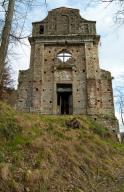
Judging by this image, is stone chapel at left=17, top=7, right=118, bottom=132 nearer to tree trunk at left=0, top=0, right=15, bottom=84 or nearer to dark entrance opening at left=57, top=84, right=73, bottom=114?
dark entrance opening at left=57, top=84, right=73, bottom=114

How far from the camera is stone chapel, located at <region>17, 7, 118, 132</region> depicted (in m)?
20.7

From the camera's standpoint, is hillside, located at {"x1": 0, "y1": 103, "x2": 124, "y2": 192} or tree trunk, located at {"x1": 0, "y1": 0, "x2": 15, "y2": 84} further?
tree trunk, located at {"x1": 0, "y1": 0, "x2": 15, "y2": 84}

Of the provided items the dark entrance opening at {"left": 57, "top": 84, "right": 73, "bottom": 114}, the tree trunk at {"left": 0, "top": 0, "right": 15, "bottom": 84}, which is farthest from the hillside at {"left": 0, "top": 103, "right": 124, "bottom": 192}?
the dark entrance opening at {"left": 57, "top": 84, "right": 73, "bottom": 114}

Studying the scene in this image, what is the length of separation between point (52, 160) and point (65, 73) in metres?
13.9

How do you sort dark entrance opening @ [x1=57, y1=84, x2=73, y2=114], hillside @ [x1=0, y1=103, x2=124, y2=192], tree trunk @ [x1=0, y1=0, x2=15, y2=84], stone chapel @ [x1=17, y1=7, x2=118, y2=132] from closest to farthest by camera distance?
hillside @ [x1=0, y1=103, x2=124, y2=192] → tree trunk @ [x1=0, y1=0, x2=15, y2=84] → stone chapel @ [x1=17, y1=7, x2=118, y2=132] → dark entrance opening @ [x1=57, y1=84, x2=73, y2=114]

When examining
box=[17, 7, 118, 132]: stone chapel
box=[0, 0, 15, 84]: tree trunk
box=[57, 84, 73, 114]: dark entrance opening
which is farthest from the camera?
box=[57, 84, 73, 114]: dark entrance opening

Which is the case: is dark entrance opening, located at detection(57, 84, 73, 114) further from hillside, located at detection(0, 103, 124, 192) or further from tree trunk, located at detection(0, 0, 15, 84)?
tree trunk, located at detection(0, 0, 15, 84)

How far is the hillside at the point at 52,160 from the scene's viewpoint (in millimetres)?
7016

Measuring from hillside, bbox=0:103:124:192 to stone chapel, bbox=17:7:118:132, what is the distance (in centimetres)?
812

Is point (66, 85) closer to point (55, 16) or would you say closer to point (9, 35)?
point (55, 16)

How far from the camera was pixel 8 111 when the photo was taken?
11.1 metres

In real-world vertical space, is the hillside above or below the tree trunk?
below

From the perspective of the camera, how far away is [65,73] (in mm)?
21875

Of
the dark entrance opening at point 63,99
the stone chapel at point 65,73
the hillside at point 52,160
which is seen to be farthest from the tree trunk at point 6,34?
the dark entrance opening at point 63,99
